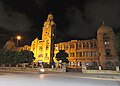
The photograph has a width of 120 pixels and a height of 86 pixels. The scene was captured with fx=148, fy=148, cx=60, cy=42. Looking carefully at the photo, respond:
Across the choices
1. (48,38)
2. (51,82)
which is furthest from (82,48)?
(51,82)

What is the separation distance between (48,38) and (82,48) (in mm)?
17936

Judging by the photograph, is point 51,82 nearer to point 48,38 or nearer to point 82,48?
point 82,48

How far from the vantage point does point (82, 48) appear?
2724 inches

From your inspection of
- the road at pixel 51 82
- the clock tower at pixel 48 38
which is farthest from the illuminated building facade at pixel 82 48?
the road at pixel 51 82

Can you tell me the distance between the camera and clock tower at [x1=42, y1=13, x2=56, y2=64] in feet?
237

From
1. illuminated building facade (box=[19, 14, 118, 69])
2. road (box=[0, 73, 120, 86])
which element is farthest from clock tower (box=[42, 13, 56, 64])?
road (box=[0, 73, 120, 86])

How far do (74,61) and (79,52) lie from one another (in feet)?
16.0

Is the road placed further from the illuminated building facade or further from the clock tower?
the clock tower

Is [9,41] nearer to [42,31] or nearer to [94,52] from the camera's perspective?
[42,31]

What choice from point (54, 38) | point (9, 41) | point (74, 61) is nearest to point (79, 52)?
point (74, 61)

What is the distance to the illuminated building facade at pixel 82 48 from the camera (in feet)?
199

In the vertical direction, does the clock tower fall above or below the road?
above

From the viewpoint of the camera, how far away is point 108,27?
63.4 metres

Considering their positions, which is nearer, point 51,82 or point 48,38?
point 51,82
